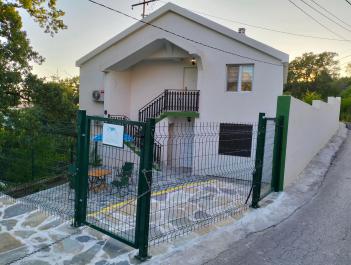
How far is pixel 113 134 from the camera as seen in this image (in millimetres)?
3750

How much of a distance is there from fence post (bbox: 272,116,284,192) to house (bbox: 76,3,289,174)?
3476 millimetres

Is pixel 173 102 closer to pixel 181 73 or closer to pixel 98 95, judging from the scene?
pixel 181 73

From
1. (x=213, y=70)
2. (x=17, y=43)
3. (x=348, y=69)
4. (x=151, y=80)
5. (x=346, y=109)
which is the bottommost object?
(x=346, y=109)

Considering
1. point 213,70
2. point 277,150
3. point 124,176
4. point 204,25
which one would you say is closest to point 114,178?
point 124,176

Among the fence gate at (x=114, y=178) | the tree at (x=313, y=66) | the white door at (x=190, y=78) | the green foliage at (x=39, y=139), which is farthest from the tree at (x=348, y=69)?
the fence gate at (x=114, y=178)

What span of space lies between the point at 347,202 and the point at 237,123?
5.71 metres

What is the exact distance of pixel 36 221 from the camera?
15.2 ft

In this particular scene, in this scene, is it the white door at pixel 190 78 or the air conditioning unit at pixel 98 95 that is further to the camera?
the air conditioning unit at pixel 98 95

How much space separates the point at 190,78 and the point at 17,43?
7513mm

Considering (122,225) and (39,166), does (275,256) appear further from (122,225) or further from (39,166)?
(39,166)

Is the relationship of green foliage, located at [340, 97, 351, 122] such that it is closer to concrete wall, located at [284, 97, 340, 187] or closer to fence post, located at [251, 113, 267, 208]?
concrete wall, located at [284, 97, 340, 187]

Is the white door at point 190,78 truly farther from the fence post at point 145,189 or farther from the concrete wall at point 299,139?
the fence post at point 145,189

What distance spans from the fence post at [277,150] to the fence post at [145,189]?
13.0 feet

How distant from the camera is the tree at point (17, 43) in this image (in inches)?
416
